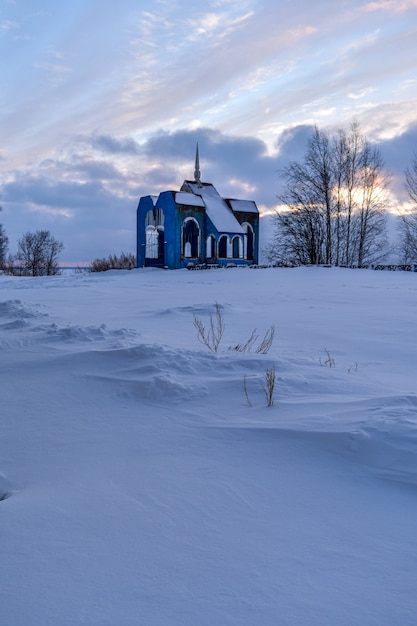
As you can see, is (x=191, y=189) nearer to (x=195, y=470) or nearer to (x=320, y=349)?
(x=320, y=349)

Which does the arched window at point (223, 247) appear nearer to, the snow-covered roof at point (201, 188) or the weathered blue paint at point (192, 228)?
the weathered blue paint at point (192, 228)

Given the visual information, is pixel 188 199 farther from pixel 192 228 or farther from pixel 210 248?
pixel 210 248

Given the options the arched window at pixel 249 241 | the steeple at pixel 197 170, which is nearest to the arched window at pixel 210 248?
the arched window at pixel 249 241

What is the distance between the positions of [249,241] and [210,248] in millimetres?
2180

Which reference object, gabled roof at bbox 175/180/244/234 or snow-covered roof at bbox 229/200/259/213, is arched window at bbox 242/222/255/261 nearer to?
snow-covered roof at bbox 229/200/259/213

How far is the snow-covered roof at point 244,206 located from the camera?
77.5 ft

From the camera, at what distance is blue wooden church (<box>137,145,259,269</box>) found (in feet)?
68.9

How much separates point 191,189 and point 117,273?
6.89m

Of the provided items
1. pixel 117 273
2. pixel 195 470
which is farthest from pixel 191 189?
pixel 195 470

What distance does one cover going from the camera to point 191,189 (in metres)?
23.7

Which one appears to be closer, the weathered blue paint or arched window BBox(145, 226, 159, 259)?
the weathered blue paint

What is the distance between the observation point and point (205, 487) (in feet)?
6.47

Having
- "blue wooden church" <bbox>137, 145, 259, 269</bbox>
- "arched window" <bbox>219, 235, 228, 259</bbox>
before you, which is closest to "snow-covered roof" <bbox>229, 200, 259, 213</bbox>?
"blue wooden church" <bbox>137, 145, 259, 269</bbox>

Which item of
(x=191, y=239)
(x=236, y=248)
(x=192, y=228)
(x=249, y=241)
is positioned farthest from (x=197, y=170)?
(x=236, y=248)
